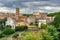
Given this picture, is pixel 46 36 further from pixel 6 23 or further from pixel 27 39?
pixel 6 23

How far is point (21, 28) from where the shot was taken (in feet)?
166

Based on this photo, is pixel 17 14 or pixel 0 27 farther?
pixel 17 14

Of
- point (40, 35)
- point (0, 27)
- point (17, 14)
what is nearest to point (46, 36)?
point (40, 35)

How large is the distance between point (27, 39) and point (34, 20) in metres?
37.7

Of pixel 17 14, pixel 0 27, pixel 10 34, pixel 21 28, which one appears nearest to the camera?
pixel 10 34

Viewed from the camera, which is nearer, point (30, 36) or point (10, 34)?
point (30, 36)

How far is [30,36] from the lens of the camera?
2802 cm

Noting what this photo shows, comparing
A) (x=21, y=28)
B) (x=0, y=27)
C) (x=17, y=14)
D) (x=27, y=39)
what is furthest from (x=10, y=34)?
(x=17, y=14)

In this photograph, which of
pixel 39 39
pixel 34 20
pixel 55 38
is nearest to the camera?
pixel 39 39

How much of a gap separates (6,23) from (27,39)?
3173 cm

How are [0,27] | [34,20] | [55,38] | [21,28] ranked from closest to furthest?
Result: 1. [55,38]
2. [21,28]
3. [0,27]
4. [34,20]

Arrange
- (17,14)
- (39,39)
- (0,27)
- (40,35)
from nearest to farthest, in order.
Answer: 1. (39,39)
2. (40,35)
3. (0,27)
4. (17,14)

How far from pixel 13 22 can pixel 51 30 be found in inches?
903

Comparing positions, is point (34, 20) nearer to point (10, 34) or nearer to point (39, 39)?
point (10, 34)
